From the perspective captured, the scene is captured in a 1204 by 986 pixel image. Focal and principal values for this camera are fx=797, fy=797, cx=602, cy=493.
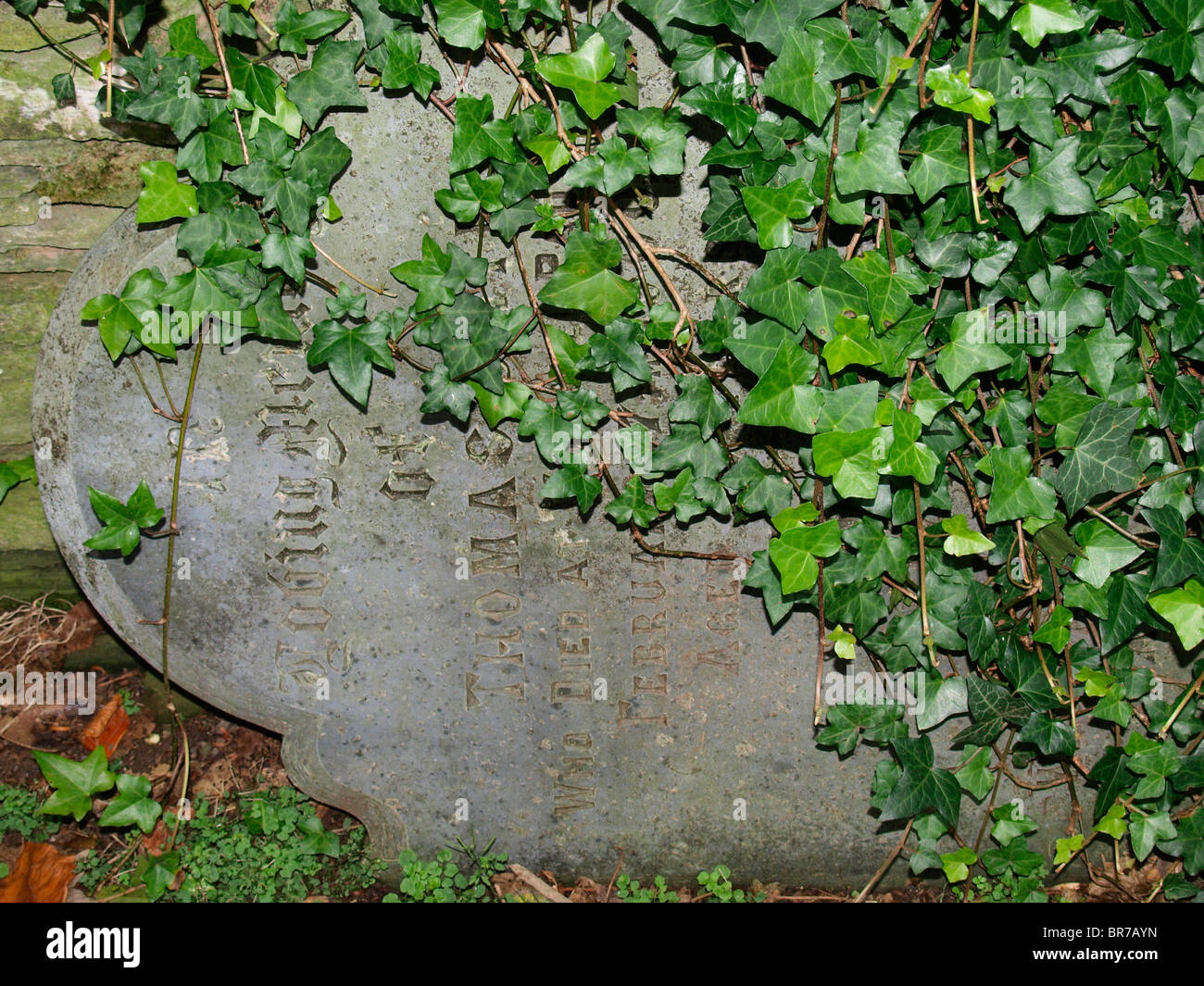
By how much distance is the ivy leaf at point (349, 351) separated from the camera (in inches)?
85.4

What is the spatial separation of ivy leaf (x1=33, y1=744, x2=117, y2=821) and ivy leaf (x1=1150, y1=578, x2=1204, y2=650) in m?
3.05

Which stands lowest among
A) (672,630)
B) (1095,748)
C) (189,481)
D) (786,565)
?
(1095,748)

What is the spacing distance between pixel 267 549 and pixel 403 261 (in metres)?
0.93

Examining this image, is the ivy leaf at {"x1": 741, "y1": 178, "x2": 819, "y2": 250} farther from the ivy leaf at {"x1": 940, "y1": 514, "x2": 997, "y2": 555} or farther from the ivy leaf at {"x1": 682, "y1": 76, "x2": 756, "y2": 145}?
the ivy leaf at {"x1": 940, "y1": 514, "x2": 997, "y2": 555}

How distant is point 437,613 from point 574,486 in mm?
599

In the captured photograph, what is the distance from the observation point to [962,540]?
2.17 metres

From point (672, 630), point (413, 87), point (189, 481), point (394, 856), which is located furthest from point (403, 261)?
point (394, 856)

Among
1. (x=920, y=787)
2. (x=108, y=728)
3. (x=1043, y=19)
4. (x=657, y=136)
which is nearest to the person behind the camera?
(x=1043, y=19)

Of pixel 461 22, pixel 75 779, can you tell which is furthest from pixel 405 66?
pixel 75 779

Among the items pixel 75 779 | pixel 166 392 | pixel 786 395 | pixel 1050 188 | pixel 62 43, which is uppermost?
pixel 62 43

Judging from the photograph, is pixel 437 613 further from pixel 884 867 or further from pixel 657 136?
pixel 884 867

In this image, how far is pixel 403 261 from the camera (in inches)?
87.0

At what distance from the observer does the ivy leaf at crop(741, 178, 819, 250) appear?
1.93 m
